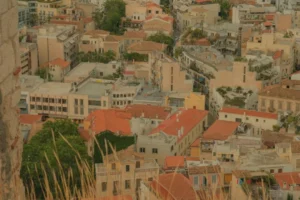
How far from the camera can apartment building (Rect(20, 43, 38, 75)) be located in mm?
16719

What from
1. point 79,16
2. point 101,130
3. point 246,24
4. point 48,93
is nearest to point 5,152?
point 101,130

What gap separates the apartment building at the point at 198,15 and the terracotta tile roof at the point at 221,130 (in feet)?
31.7

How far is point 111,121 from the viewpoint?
12.3 metres

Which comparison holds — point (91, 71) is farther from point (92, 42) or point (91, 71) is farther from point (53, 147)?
point (53, 147)

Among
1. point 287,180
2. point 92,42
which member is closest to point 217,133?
point 287,180

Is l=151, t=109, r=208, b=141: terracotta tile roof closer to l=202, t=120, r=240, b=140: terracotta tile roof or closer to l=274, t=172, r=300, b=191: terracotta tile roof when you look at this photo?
l=202, t=120, r=240, b=140: terracotta tile roof

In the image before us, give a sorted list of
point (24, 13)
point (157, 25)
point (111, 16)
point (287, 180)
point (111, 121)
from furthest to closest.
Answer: point (24, 13) < point (111, 16) < point (157, 25) < point (111, 121) < point (287, 180)

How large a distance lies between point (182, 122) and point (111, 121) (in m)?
1.35

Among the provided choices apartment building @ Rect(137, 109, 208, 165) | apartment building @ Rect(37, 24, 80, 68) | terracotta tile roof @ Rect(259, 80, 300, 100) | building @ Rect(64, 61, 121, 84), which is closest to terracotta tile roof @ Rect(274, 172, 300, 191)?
apartment building @ Rect(137, 109, 208, 165)

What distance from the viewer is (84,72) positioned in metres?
16.1

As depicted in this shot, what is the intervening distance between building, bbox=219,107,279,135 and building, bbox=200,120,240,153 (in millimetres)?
476

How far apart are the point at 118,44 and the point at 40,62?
230 cm

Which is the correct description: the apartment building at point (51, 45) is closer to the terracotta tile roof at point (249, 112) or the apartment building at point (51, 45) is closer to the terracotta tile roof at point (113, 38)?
the terracotta tile roof at point (113, 38)

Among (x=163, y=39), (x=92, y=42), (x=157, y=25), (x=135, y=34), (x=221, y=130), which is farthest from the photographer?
(x=157, y=25)
